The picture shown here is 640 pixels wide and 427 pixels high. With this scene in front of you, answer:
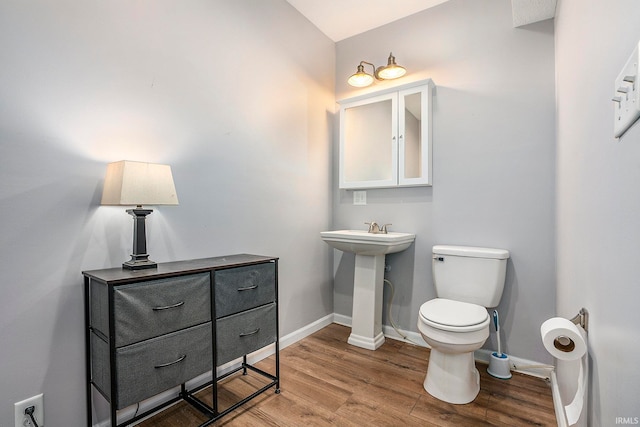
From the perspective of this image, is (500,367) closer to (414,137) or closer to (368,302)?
(368,302)

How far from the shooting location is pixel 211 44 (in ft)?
6.27

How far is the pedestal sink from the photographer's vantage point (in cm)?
236

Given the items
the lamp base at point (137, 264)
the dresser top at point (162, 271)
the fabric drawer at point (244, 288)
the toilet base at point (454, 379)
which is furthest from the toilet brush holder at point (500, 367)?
the lamp base at point (137, 264)

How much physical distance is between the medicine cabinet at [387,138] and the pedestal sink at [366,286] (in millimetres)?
517

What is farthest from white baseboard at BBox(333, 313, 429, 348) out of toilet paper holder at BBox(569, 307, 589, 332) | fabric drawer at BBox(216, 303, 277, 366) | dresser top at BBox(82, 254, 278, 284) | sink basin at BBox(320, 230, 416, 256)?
toilet paper holder at BBox(569, 307, 589, 332)

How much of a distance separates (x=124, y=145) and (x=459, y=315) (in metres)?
1.99

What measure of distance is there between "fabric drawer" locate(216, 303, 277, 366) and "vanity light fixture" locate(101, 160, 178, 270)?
48 centimetres

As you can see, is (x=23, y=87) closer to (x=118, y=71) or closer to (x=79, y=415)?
(x=118, y=71)

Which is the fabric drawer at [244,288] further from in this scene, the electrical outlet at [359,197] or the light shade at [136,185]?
the electrical outlet at [359,197]

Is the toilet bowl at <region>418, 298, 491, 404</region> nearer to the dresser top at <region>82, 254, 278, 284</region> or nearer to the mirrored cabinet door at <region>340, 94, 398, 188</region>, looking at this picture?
the dresser top at <region>82, 254, 278, 284</region>

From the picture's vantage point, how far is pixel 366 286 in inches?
96.3

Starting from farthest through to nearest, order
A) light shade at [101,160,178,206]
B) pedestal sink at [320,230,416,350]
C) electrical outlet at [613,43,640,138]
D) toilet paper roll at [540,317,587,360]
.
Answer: pedestal sink at [320,230,416,350] → light shade at [101,160,178,206] → toilet paper roll at [540,317,587,360] → electrical outlet at [613,43,640,138]

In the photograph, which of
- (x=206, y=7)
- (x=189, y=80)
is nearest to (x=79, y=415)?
(x=189, y=80)

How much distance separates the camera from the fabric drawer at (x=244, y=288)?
1.58 meters
